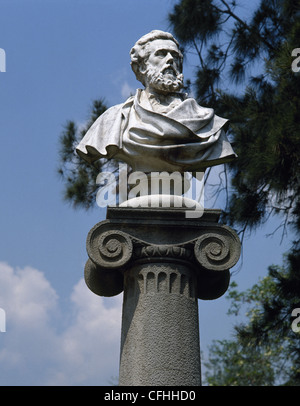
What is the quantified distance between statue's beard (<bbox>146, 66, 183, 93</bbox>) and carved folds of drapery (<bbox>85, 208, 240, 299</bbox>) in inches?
42.5

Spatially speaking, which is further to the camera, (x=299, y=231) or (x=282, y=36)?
(x=282, y=36)

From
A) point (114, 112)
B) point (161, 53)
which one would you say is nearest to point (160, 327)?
point (114, 112)

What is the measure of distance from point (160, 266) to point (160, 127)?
1.01m

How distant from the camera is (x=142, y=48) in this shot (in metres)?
5.56

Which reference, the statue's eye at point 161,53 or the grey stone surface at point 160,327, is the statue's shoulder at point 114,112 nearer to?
Result: the statue's eye at point 161,53

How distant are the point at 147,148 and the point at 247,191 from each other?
11.7ft

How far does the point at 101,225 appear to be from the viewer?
4762mm

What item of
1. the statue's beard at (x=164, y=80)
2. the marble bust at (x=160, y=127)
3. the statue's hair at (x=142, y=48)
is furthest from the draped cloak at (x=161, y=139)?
the statue's hair at (x=142, y=48)

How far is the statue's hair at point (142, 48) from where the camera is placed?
5.55 meters

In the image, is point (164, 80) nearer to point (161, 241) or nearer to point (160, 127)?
point (160, 127)
